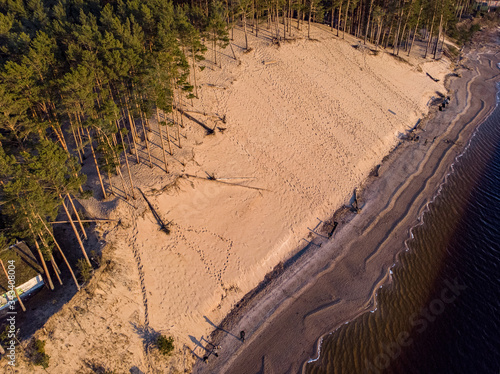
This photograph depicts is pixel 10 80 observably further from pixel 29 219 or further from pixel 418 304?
pixel 418 304

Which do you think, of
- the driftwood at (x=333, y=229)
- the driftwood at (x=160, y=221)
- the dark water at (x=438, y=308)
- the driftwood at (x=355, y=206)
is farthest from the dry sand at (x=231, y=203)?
the dark water at (x=438, y=308)

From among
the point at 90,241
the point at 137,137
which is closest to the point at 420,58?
the point at 137,137

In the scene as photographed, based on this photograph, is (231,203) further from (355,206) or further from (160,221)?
(355,206)

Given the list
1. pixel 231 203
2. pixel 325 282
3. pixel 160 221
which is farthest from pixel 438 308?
pixel 160 221

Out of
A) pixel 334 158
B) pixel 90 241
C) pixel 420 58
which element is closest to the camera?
pixel 90 241

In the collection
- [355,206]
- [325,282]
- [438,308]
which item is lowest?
[438,308]

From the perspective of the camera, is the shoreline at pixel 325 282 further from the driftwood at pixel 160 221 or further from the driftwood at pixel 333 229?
the driftwood at pixel 160 221

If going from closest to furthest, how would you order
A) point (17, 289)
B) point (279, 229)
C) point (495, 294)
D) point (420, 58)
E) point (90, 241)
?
1. point (17, 289)
2. point (90, 241)
3. point (495, 294)
4. point (279, 229)
5. point (420, 58)
